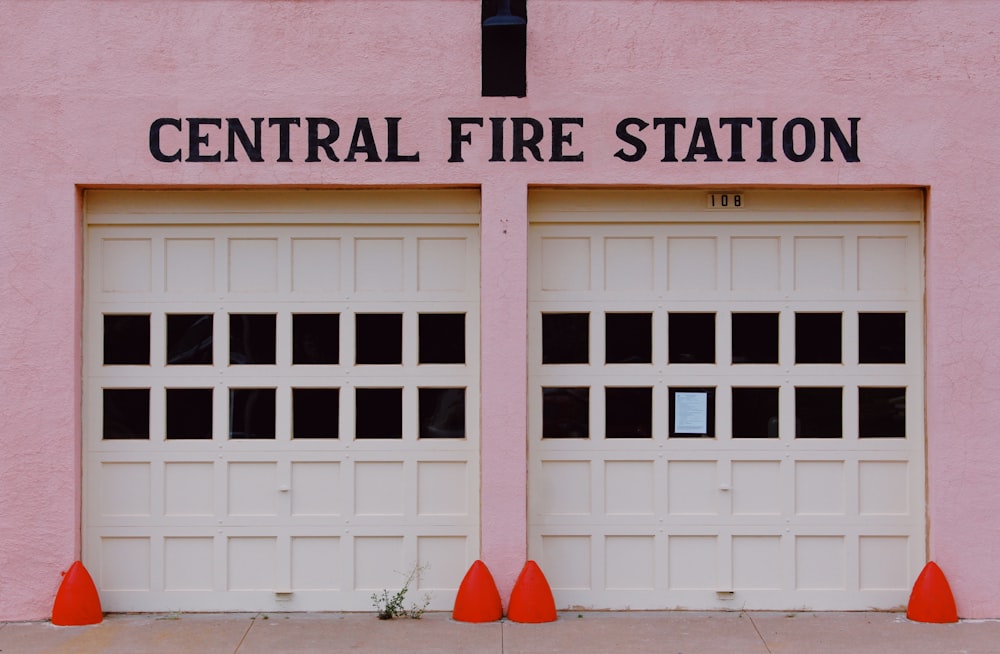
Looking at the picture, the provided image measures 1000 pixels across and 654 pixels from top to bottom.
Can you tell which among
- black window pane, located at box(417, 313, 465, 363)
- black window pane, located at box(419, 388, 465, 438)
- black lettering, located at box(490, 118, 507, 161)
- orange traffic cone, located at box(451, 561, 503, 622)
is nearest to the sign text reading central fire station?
black lettering, located at box(490, 118, 507, 161)

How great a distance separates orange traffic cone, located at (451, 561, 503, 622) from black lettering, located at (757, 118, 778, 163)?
3.11 m

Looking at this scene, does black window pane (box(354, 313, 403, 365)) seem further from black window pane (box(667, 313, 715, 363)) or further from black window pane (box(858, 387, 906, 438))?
black window pane (box(858, 387, 906, 438))

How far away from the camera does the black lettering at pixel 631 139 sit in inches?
292

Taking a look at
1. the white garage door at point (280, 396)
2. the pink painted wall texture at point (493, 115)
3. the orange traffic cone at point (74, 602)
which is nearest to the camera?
the orange traffic cone at point (74, 602)

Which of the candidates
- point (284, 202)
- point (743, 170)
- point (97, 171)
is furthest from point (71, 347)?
point (743, 170)

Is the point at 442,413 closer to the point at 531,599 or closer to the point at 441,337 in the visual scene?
the point at 441,337

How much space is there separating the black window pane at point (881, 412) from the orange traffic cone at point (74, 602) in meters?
5.00

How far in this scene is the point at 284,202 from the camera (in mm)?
7645

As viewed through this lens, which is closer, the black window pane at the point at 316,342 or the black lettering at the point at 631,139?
the black lettering at the point at 631,139

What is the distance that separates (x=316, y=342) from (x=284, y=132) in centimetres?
136

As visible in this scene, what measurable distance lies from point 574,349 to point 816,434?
65.6 inches

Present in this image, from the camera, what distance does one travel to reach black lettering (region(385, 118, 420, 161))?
24.3 feet

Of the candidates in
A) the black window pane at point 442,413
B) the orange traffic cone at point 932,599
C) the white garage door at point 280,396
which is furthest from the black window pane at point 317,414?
the orange traffic cone at point 932,599

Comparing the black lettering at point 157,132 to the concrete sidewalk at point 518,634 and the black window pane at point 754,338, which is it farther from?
the black window pane at point 754,338
